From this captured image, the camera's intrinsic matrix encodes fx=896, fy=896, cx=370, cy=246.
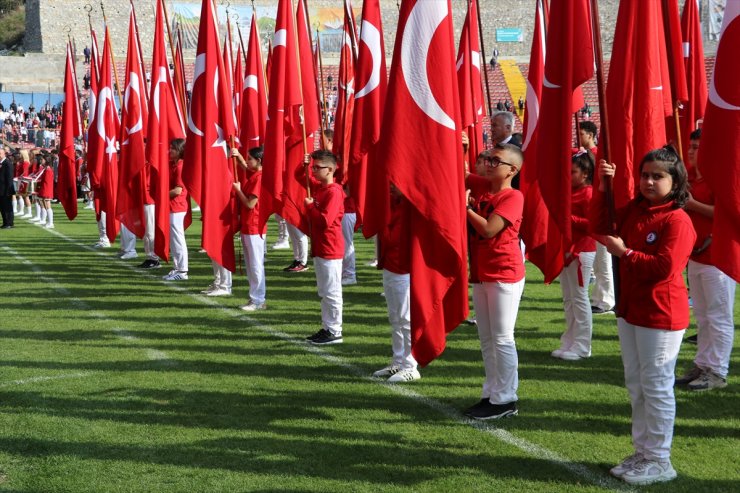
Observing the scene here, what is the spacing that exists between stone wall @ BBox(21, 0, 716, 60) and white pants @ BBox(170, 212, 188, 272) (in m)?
58.2

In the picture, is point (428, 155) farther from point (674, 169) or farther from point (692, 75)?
point (692, 75)

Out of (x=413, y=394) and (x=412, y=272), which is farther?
(x=413, y=394)

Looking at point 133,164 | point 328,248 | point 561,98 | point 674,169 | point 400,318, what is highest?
point 561,98

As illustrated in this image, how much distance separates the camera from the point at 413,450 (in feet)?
18.9

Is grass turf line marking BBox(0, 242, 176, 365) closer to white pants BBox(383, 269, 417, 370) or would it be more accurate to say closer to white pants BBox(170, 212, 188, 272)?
white pants BBox(170, 212, 188, 272)

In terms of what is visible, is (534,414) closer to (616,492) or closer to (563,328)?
(616,492)

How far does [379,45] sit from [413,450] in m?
4.77

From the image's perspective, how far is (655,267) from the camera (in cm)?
498

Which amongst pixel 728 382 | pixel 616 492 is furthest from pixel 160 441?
pixel 728 382

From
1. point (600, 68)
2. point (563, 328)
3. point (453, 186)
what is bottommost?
point (563, 328)

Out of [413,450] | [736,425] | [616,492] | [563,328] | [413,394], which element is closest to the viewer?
[616,492]

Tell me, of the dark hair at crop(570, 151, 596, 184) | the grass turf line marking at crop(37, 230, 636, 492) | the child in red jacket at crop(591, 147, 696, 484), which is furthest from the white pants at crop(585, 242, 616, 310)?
the child in red jacket at crop(591, 147, 696, 484)

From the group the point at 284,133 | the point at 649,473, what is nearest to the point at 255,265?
the point at 284,133

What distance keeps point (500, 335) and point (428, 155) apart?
1.43 meters
